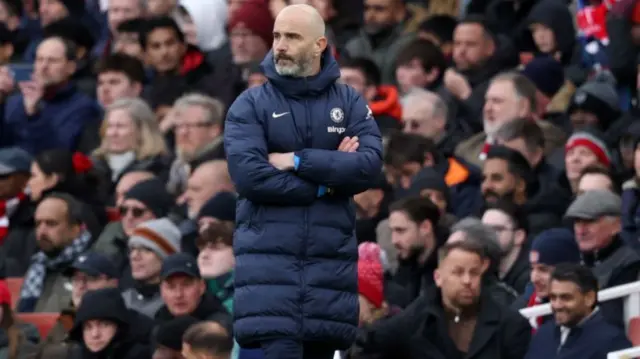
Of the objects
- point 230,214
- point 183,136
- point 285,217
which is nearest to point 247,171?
point 285,217

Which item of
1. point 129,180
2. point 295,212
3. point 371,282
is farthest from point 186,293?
point 295,212

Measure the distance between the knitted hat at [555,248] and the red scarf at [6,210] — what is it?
498cm

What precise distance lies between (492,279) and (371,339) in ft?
3.72

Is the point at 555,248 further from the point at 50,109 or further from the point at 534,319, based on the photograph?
the point at 50,109

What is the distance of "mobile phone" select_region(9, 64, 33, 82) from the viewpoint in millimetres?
21062

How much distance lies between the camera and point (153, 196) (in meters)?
16.3

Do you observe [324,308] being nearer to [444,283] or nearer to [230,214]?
[444,283]

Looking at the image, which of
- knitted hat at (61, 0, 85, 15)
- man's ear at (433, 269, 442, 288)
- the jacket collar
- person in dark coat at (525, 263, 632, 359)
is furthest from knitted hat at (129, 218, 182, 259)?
knitted hat at (61, 0, 85, 15)

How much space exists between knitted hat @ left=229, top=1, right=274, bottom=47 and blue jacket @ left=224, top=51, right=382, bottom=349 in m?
8.89

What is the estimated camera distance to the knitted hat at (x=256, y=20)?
19.1 metres

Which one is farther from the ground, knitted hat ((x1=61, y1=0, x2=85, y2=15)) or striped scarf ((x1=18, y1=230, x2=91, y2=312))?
knitted hat ((x1=61, y1=0, x2=85, y2=15))

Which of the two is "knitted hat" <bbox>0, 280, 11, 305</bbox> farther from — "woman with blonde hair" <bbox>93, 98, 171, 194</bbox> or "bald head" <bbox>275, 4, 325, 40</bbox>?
"bald head" <bbox>275, 4, 325, 40</bbox>

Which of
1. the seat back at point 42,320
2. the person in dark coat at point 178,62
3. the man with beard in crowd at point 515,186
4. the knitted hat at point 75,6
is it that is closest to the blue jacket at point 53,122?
the person in dark coat at point 178,62

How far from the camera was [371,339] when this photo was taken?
1277 cm
